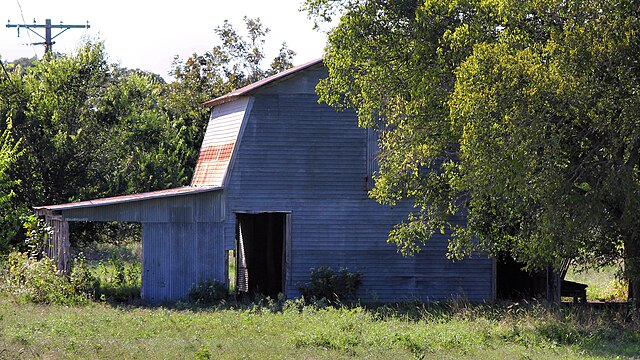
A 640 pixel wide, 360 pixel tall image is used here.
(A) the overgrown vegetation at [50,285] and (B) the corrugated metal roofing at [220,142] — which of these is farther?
(B) the corrugated metal roofing at [220,142]

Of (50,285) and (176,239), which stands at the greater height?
(176,239)

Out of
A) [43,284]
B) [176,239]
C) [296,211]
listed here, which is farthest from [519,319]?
[43,284]

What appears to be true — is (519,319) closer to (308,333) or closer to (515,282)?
(308,333)

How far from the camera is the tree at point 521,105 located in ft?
54.8

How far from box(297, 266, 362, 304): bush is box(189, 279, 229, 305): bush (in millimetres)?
2006

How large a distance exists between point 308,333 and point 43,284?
8.45 metres

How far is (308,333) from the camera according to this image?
16.2 metres

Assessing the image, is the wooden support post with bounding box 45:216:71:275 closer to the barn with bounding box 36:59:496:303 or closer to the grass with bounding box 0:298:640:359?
the barn with bounding box 36:59:496:303

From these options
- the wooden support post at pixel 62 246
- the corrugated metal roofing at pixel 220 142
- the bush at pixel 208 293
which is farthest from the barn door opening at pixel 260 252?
the wooden support post at pixel 62 246

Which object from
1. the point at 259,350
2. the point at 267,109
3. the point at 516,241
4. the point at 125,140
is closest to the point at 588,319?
the point at 516,241

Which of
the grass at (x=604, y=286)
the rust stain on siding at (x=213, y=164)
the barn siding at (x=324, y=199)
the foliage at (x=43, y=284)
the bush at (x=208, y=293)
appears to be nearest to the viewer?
the foliage at (x=43, y=284)

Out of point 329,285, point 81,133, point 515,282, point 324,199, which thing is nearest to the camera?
point 329,285

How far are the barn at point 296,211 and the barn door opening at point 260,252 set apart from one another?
393cm

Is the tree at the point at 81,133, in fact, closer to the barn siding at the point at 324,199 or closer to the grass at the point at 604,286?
the barn siding at the point at 324,199
